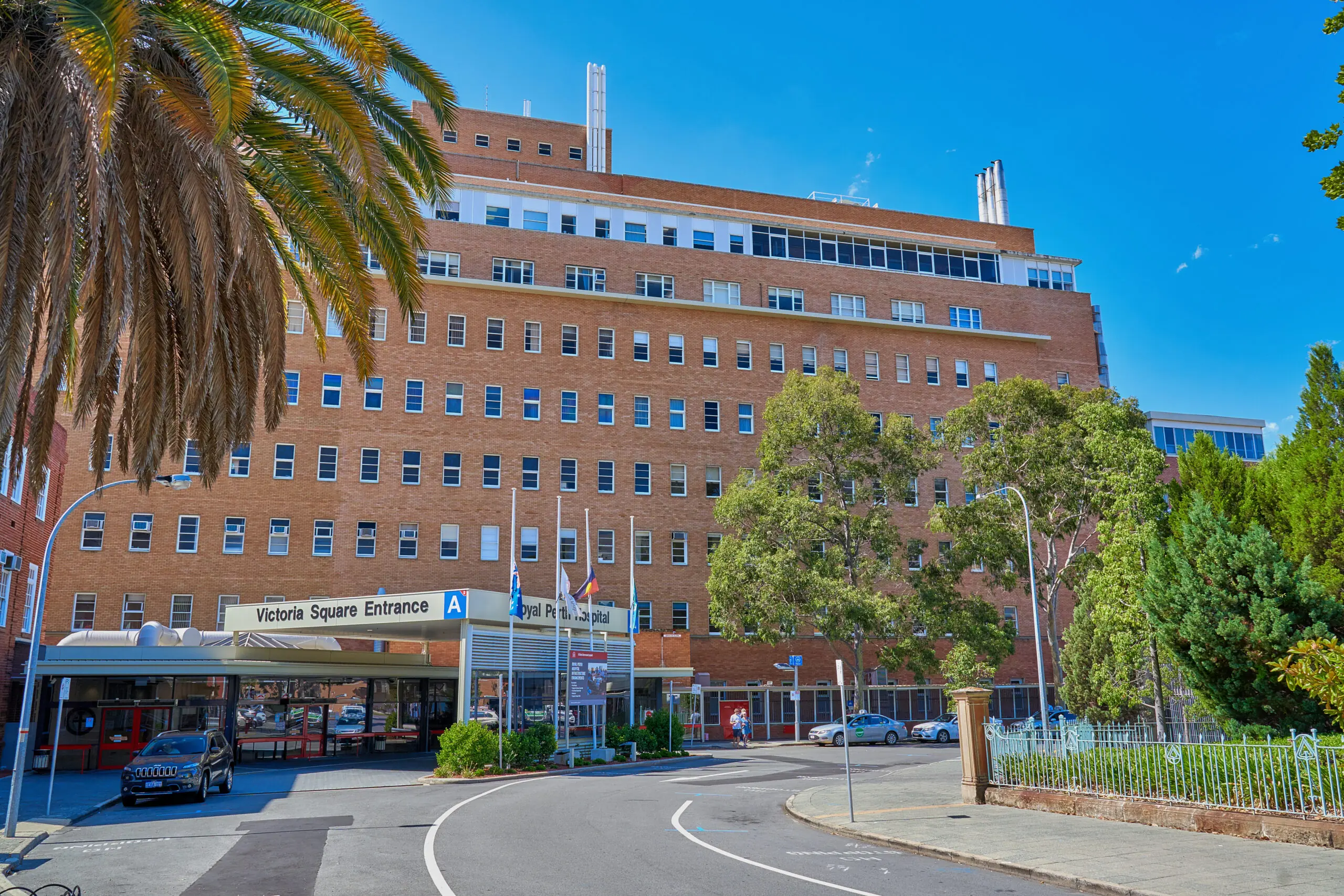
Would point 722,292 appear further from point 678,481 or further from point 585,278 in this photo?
point 678,481

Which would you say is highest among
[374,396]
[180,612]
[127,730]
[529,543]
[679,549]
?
[374,396]

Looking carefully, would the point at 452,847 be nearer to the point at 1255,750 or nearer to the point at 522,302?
the point at 1255,750

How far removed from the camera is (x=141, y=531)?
48.6 meters

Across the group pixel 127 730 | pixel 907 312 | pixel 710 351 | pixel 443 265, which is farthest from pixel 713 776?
pixel 907 312

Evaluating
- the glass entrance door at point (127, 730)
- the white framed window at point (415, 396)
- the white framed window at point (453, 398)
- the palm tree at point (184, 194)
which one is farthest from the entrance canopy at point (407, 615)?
the palm tree at point (184, 194)

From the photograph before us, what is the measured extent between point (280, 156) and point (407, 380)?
4244 centimetres

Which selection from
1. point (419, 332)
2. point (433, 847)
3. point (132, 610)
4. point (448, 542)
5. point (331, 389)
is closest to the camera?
point (433, 847)

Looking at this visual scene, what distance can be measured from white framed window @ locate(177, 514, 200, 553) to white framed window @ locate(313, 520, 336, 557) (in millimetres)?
5164

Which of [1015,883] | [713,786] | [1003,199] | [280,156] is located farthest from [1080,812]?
[1003,199]

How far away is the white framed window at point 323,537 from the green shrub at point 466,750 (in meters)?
22.1

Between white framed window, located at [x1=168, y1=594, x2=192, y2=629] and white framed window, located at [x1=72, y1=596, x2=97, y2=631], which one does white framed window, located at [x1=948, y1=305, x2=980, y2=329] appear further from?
white framed window, located at [x1=72, y1=596, x2=97, y2=631]

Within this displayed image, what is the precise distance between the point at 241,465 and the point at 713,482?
Answer: 77.0 feet

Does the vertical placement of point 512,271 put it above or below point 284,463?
above

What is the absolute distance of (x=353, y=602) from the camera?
35438 millimetres
